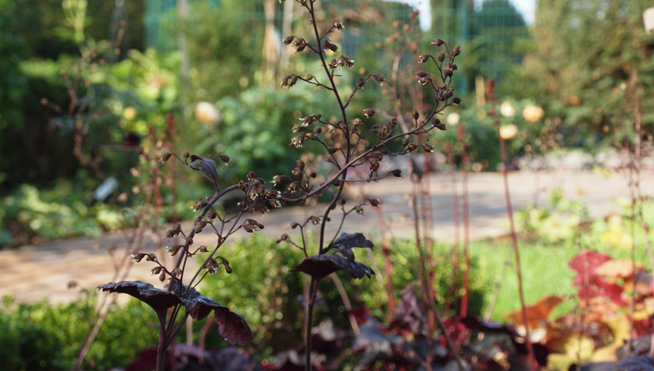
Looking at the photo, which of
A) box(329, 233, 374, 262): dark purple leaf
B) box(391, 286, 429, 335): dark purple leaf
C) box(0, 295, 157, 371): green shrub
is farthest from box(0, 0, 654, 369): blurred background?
box(329, 233, 374, 262): dark purple leaf

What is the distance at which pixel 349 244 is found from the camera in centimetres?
92

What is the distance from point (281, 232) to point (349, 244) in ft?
13.3

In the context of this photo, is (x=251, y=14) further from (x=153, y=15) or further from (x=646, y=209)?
(x=646, y=209)

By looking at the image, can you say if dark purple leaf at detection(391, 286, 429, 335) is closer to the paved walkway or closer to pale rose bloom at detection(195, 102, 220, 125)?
the paved walkway

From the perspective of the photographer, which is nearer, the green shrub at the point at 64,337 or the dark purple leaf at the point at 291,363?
the dark purple leaf at the point at 291,363

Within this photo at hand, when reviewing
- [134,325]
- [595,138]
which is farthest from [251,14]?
[134,325]

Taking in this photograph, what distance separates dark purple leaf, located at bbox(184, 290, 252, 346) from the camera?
77 cm

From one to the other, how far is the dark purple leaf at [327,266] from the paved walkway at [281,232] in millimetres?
553

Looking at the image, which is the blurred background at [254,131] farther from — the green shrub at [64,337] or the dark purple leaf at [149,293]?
the dark purple leaf at [149,293]

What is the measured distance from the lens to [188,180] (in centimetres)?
696

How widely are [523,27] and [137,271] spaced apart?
11.9 m

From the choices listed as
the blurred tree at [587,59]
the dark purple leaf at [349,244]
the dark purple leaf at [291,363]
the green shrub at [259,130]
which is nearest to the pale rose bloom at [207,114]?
the green shrub at [259,130]

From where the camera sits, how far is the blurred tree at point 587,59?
1001 cm

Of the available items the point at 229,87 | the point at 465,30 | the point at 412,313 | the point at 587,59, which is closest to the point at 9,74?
the point at 229,87
